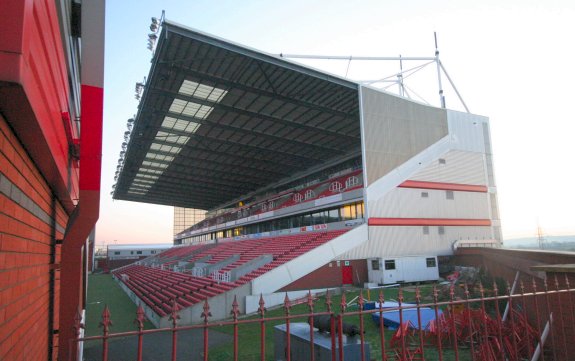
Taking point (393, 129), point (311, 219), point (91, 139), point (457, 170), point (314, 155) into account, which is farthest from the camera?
point (314, 155)

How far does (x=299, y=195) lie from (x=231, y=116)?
13.8 m

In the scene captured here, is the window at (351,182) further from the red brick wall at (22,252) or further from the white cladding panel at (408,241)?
the red brick wall at (22,252)

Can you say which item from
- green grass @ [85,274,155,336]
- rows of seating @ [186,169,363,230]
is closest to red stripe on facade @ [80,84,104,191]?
green grass @ [85,274,155,336]

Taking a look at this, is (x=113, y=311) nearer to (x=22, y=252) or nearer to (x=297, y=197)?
(x=22, y=252)

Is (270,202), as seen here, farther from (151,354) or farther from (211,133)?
(151,354)

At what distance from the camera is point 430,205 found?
93.5 feet

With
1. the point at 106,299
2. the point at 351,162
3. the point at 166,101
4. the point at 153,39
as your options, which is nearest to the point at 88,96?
the point at 153,39

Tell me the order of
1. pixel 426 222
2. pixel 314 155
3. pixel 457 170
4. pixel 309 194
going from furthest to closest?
pixel 314 155
pixel 309 194
pixel 457 170
pixel 426 222

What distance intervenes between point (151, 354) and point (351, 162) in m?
27.6

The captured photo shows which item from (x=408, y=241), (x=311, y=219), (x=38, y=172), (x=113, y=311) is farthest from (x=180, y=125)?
(x=38, y=172)

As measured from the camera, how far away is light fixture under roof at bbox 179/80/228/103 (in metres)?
24.3

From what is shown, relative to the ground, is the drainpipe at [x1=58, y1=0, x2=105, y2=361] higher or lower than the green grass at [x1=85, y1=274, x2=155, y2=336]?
higher

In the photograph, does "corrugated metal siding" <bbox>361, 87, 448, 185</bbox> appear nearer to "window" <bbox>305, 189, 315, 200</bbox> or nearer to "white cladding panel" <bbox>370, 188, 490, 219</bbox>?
"white cladding panel" <bbox>370, 188, 490, 219</bbox>

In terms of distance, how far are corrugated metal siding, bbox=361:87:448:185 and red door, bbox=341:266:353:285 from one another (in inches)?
228
